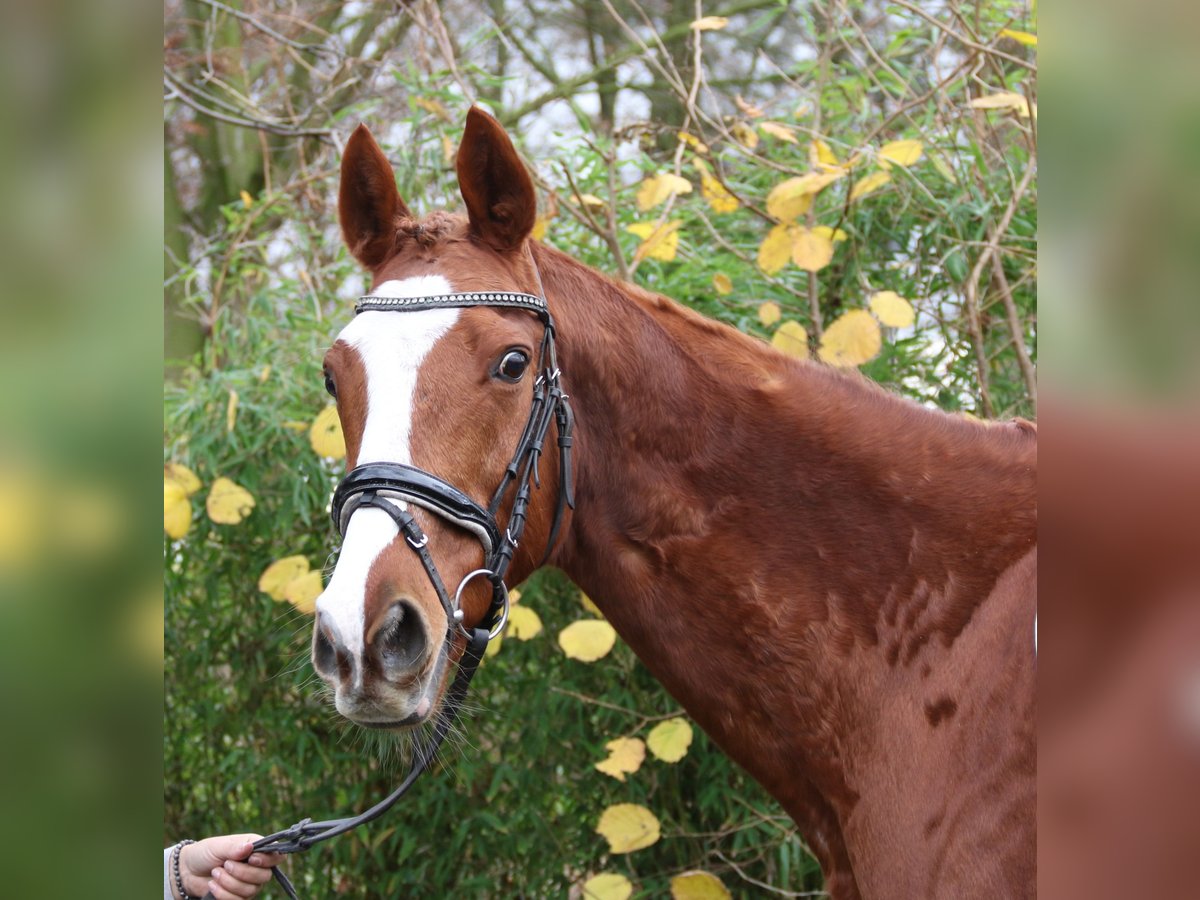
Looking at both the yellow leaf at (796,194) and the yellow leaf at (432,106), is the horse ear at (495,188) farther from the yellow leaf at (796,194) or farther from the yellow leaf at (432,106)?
the yellow leaf at (432,106)

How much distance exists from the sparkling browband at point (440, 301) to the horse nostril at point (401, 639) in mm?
504

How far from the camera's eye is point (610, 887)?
278cm

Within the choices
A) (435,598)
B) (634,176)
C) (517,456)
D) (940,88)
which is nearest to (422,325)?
(517,456)

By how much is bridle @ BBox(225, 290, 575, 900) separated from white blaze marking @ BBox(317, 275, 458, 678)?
0.7 inches

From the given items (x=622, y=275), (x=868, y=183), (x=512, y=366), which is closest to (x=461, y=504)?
(x=512, y=366)

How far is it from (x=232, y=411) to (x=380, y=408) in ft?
5.37

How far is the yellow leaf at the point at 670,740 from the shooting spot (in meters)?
2.66

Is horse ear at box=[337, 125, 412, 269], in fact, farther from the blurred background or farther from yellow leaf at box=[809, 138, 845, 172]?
yellow leaf at box=[809, 138, 845, 172]

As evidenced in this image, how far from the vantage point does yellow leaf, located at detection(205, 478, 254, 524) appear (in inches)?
114

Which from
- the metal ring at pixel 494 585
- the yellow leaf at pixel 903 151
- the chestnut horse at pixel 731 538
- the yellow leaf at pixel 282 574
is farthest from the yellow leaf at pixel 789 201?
the yellow leaf at pixel 282 574

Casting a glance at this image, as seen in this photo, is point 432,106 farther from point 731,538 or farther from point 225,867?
point 225,867
